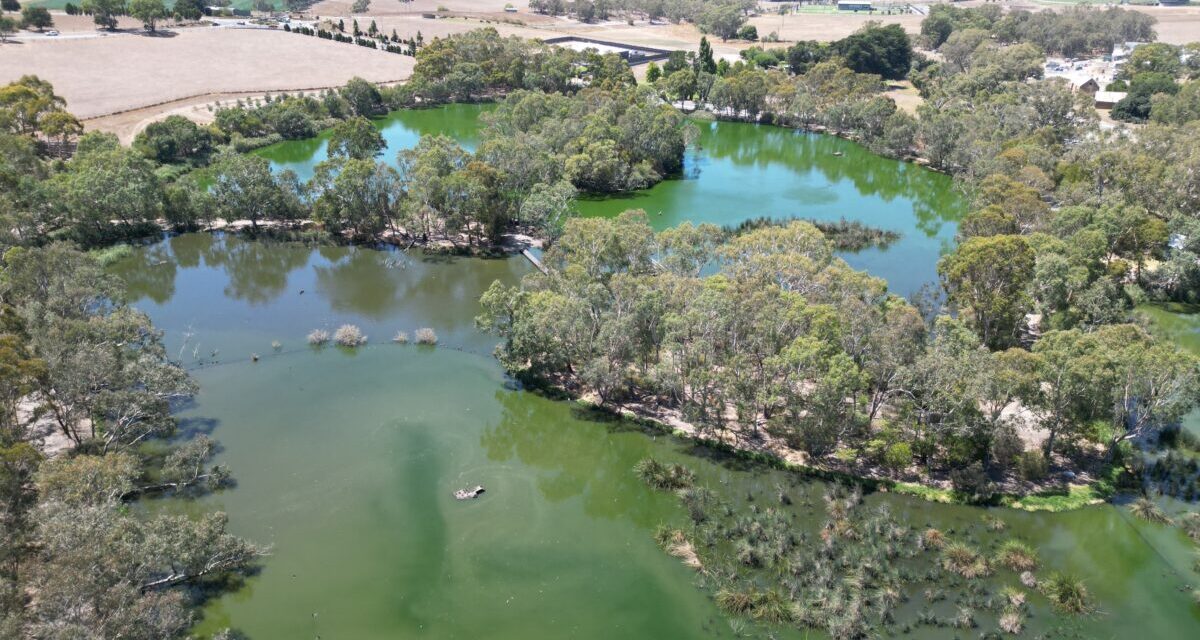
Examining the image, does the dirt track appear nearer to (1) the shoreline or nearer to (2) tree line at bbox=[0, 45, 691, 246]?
(2) tree line at bbox=[0, 45, 691, 246]

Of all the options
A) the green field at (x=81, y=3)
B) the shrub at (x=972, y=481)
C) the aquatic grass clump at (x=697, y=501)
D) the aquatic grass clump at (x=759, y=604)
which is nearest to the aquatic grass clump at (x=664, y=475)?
the aquatic grass clump at (x=697, y=501)

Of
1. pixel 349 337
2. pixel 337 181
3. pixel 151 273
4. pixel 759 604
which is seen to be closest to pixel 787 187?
pixel 337 181

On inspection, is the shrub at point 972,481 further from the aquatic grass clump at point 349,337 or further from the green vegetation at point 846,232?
the aquatic grass clump at point 349,337

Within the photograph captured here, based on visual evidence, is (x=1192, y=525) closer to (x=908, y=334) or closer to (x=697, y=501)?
(x=908, y=334)

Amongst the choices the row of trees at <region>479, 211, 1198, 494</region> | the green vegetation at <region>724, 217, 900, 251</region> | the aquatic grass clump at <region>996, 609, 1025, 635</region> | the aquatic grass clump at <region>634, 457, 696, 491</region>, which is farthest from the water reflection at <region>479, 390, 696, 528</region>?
the green vegetation at <region>724, 217, 900, 251</region>

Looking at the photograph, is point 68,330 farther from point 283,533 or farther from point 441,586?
point 441,586

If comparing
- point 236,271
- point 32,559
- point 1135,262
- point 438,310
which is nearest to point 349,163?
point 236,271
